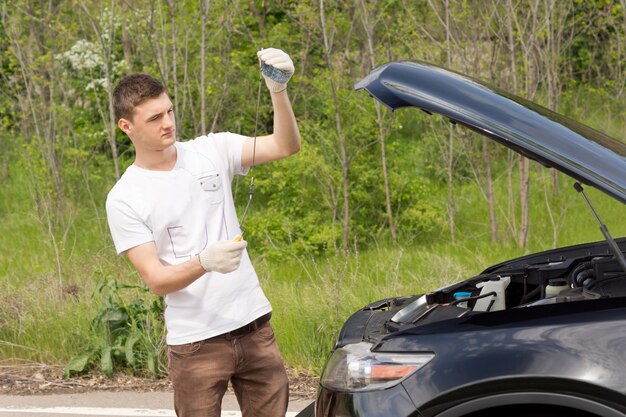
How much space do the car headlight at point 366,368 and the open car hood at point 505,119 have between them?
0.65 meters

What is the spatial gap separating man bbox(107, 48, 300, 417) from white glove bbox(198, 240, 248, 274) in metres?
0.17

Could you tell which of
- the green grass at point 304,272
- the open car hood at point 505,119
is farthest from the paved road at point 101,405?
the open car hood at point 505,119

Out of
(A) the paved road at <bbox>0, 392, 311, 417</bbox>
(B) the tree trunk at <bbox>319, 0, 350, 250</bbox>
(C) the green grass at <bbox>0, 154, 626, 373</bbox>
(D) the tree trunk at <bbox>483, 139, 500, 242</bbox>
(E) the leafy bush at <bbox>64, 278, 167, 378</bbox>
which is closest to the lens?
(A) the paved road at <bbox>0, 392, 311, 417</bbox>

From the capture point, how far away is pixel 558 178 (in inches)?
429

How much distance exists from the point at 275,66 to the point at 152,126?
47cm

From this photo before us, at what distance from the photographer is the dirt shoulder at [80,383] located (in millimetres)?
5869

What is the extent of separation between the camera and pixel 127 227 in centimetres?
359

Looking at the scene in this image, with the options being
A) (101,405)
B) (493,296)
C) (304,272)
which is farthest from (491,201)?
(493,296)

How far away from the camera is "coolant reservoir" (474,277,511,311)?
11.6ft

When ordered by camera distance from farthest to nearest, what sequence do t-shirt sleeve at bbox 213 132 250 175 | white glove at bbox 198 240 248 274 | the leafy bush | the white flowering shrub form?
the white flowering shrub < the leafy bush < t-shirt sleeve at bbox 213 132 250 175 < white glove at bbox 198 240 248 274

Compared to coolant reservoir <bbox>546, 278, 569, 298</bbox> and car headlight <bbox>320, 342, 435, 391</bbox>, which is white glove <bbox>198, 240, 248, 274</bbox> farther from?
coolant reservoir <bbox>546, 278, 569, 298</bbox>

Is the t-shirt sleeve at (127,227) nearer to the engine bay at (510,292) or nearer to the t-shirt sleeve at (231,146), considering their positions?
the t-shirt sleeve at (231,146)

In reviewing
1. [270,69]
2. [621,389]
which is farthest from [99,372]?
[621,389]

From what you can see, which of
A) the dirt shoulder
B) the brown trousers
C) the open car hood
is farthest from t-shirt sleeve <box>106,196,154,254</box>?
the dirt shoulder
